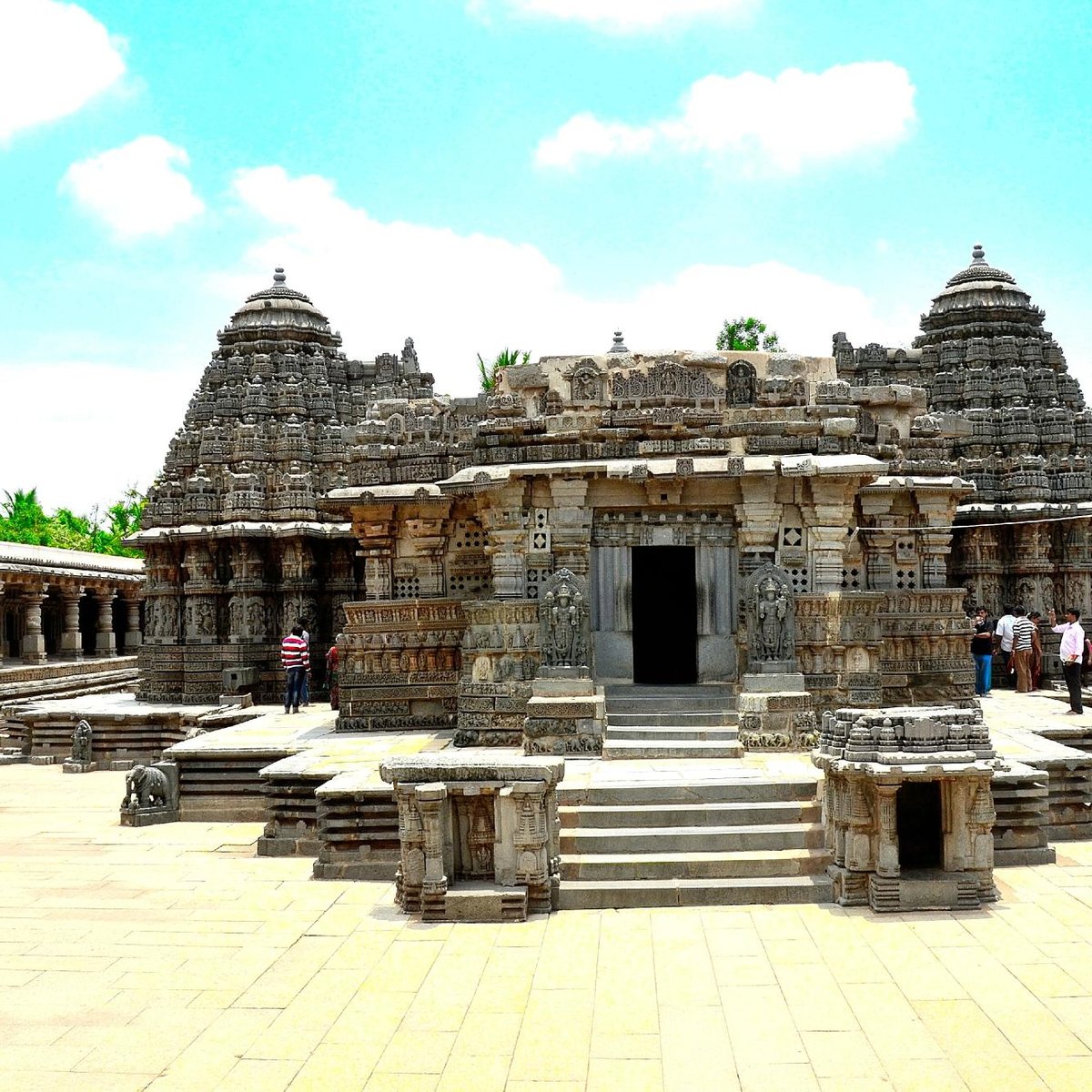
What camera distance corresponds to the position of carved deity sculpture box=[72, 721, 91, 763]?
16734 millimetres

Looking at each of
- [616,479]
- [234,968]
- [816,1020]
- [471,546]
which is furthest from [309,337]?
[816,1020]

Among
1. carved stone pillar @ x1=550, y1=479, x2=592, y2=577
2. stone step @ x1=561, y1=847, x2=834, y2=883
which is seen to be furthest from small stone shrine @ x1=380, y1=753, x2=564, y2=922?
carved stone pillar @ x1=550, y1=479, x2=592, y2=577

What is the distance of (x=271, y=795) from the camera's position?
10.2 m

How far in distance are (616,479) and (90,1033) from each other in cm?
742

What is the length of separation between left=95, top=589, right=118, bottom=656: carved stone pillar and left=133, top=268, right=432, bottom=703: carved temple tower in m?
12.0

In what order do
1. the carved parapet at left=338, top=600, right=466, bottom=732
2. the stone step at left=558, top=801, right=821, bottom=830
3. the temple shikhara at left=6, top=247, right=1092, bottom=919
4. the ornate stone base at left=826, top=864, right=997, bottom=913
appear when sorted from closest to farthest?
the ornate stone base at left=826, top=864, right=997, bottom=913 < the temple shikhara at left=6, top=247, right=1092, bottom=919 < the stone step at left=558, top=801, right=821, bottom=830 < the carved parapet at left=338, top=600, right=466, bottom=732

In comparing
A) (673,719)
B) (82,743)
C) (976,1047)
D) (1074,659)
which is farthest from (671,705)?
(82,743)

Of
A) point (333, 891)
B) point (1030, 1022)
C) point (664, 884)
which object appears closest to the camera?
point (1030, 1022)

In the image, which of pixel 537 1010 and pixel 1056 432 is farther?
pixel 1056 432

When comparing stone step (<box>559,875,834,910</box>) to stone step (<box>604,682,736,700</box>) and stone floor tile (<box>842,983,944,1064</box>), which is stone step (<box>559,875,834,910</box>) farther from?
stone step (<box>604,682,736,700</box>)

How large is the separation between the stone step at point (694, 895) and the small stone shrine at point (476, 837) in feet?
0.71

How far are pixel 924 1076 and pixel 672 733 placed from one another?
18.8 feet

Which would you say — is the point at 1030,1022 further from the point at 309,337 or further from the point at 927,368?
the point at 309,337

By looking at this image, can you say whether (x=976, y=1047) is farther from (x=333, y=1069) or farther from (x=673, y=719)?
(x=673, y=719)
